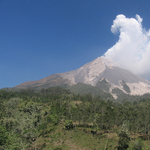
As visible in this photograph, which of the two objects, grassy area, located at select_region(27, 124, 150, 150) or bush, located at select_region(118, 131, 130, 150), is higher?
bush, located at select_region(118, 131, 130, 150)

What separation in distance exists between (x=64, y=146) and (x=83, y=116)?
2500 centimetres

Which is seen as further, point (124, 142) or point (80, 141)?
point (80, 141)

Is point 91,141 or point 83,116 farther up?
A: point 83,116

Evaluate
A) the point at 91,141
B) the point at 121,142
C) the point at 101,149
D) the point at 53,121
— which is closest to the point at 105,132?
the point at 91,141

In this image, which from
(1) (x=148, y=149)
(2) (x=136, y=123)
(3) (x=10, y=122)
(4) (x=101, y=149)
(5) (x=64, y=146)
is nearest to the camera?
(1) (x=148, y=149)

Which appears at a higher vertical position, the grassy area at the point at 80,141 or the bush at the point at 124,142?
the bush at the point at 124,142

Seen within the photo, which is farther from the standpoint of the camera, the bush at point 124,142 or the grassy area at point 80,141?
the grassy area at point 80,141

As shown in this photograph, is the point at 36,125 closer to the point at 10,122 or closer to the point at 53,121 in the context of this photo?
the point at 10,122

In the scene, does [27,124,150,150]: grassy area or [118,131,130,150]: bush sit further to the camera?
[27,124,150,150]: grassy area

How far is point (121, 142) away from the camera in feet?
135

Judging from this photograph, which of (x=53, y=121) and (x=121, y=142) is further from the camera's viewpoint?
(x=53, y=121)

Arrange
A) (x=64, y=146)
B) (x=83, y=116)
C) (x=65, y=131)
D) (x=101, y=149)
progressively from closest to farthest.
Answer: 1. (x=101, y=149)
2. (x=64, y=146)
3. (x=65, y=131)
4. (x=83, y=116)

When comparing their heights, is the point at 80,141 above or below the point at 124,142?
below

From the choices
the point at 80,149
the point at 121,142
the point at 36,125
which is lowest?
the point at 80,149
